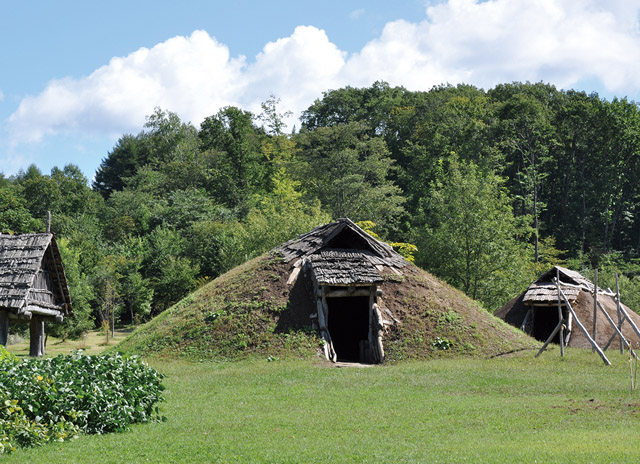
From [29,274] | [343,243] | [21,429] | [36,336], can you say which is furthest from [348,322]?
[21,429]

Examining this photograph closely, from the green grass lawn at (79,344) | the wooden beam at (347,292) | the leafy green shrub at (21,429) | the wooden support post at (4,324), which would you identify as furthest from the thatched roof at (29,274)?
the leafy green shrub at (21,429)

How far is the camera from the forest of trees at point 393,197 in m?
38.2

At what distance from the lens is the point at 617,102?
56.1 meters

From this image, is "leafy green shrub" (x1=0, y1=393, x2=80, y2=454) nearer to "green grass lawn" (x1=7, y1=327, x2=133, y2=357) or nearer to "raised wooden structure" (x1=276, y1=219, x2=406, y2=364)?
"raised wooden structure" (x1=276, y1=219, x2=406, y2=364)

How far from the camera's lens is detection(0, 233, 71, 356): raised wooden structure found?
20.9m

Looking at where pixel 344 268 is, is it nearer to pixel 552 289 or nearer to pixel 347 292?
pixel 347 292

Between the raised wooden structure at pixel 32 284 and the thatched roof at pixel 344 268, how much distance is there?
9035mm

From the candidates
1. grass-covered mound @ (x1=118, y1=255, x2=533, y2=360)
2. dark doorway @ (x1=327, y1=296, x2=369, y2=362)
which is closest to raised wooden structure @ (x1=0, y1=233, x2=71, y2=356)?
grass-covered mound @ (x1=118, y1=255, x2=533, y2=360)

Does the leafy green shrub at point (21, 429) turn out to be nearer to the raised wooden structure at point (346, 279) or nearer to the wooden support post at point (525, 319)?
the raised wooden structure at point (346, 279)

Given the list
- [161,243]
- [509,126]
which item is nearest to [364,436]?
[161,243]

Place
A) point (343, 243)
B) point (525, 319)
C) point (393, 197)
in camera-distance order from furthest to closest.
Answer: point (393, 197)
point (525, 319)
point (343, 243)

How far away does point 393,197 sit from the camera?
54531mm

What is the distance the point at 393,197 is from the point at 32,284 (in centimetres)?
3697

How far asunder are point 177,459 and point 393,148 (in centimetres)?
6086
